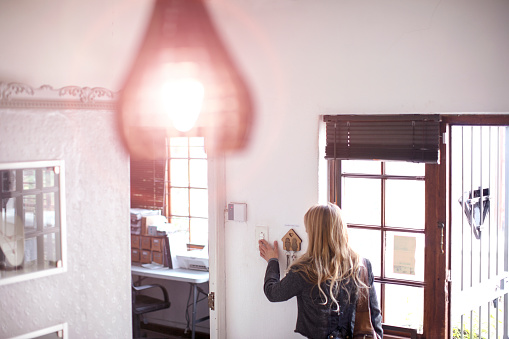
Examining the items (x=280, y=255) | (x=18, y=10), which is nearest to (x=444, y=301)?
(x=280, y=255)

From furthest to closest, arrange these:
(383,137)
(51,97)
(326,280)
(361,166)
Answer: (361,166) → (383,137) → (326,280) → (51,97)

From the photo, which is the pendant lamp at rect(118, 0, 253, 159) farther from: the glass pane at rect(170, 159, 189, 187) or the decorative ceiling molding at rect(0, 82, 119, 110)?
the glass pane at rect(170, 159, 189, 187)

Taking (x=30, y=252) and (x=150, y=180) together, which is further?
(x=150, y=180)

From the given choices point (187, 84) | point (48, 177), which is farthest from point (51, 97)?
point (187, 84)

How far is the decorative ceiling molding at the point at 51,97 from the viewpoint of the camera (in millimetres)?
2427

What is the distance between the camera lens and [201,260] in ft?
18.5

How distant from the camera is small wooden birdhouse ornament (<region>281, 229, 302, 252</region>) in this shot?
3.70 m

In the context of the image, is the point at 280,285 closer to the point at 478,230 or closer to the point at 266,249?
the point at 266,249

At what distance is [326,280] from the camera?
272cm

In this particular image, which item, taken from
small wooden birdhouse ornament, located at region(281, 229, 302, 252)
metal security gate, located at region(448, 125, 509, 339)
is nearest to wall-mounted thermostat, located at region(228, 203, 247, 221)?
small wooden birdhouse ornament, located at region(281, 229, 302, 252)

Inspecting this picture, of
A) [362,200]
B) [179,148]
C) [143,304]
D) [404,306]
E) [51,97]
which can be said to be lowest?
[143,304]

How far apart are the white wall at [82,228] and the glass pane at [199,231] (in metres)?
3.00

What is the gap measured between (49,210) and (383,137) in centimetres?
195

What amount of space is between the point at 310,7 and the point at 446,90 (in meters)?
1.01
